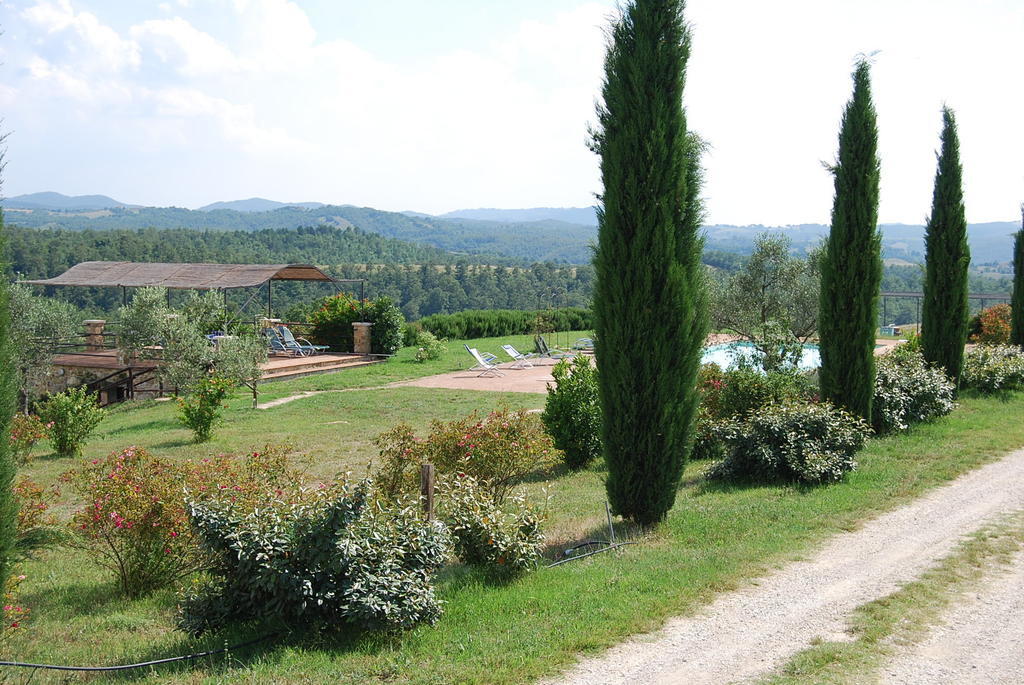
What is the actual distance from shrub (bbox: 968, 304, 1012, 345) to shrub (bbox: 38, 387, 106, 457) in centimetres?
1729

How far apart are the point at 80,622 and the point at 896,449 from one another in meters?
8.31

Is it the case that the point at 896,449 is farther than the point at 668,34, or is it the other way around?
the point at 896,449

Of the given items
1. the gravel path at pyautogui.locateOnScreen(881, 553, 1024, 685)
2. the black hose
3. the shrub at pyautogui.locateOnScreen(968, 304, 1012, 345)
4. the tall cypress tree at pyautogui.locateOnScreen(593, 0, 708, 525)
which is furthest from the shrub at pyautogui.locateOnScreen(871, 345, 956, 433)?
the black hose

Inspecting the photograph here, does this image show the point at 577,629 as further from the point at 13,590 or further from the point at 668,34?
the point at 668,34

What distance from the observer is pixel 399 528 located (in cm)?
445

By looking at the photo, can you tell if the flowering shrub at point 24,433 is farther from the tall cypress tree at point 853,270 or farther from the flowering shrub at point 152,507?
the tall cypress tree at point 853,270

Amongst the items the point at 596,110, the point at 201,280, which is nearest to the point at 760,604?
the point at 596,110


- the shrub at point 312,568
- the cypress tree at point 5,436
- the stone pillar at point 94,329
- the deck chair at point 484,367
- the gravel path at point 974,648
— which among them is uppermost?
the cypress tree at point 5,436

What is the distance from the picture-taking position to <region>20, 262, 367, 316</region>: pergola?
65.8 feet

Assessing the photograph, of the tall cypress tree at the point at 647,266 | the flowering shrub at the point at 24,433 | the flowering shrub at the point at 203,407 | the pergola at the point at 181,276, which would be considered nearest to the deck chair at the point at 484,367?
the pergola at the point at 181,276

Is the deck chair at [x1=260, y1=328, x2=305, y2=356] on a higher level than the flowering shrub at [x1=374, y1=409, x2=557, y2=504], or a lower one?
lower

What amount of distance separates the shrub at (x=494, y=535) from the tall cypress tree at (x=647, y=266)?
1.36m

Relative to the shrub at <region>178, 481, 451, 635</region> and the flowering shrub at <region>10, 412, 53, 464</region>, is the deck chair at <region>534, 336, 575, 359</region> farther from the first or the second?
the shrub at <region>178, 481, 451, 635</region>

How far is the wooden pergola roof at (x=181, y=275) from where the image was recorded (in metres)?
20.1
